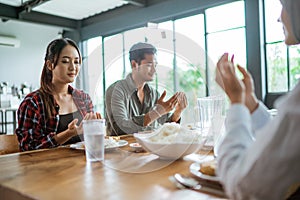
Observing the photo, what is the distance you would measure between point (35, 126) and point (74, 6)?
4428mm

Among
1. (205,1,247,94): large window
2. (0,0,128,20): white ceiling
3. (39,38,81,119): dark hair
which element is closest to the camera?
(39,38,81,119): dark hair

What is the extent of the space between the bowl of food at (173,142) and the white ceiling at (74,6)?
4460mm

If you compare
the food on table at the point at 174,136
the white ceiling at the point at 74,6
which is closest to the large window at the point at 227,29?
the white ceiling at the point at 74,6

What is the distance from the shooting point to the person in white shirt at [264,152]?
0.39 m

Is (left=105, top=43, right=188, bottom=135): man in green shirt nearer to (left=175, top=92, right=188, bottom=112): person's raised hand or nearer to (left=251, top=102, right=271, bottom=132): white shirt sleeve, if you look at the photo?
(left=175, top=92, right=188, bottom=112): person's raised hand

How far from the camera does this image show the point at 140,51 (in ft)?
5.08

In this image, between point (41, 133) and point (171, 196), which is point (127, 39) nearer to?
point (41, 133)

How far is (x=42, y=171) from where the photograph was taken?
781 millimetres

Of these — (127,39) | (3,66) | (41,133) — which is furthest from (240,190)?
(3,66)

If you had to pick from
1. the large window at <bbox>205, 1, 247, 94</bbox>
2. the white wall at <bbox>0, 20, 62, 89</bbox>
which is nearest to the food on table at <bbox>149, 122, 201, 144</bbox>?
the large window at <bbox>205, 1, 247, 94</bbox>

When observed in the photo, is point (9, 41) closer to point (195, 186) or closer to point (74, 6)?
point (74, 6)

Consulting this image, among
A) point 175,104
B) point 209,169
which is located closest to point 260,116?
point 209,169

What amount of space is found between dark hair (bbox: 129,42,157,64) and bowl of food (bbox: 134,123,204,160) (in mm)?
652

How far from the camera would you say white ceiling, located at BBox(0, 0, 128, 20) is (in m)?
5.04
